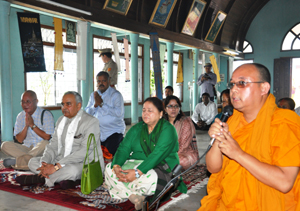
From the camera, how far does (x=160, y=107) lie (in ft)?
10.6

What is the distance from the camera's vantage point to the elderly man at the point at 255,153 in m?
→ 1.51

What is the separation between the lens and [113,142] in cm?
496

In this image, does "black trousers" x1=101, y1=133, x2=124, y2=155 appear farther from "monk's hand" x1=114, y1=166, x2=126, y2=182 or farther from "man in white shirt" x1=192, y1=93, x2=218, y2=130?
"man in white shirt" x1=192, y1=93, x2=218, y2=130

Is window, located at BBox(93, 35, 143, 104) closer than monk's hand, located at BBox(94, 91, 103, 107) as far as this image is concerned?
No

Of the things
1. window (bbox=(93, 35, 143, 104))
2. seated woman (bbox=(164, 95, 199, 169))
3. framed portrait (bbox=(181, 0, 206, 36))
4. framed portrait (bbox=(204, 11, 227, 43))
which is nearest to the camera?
seated woman (bbox=(164, 95, 199, 169))

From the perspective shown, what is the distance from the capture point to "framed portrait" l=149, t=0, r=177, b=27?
388 inches

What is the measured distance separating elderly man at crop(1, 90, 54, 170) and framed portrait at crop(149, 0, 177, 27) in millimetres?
6402

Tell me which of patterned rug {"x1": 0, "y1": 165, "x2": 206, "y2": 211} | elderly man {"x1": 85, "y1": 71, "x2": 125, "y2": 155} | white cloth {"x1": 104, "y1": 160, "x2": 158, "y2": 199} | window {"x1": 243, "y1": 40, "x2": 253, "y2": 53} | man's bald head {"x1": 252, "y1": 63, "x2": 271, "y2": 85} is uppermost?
window {"x1": 243, "y1": 40, "x2": 253, "y2": 53}

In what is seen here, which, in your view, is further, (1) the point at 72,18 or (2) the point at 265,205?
(1) the point at 72,18

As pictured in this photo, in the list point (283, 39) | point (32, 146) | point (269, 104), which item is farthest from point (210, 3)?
point (269, 104)

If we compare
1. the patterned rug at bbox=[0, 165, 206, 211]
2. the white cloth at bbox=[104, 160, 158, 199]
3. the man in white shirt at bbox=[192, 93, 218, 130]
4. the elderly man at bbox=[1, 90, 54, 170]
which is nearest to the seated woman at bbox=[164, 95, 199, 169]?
the patterned rug at bbox=[0, 165, 206, 211]

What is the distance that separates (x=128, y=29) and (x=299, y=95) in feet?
37.7

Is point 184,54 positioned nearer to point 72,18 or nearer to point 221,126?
point 72,18

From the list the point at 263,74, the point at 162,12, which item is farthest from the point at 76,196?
the point at 162,12
